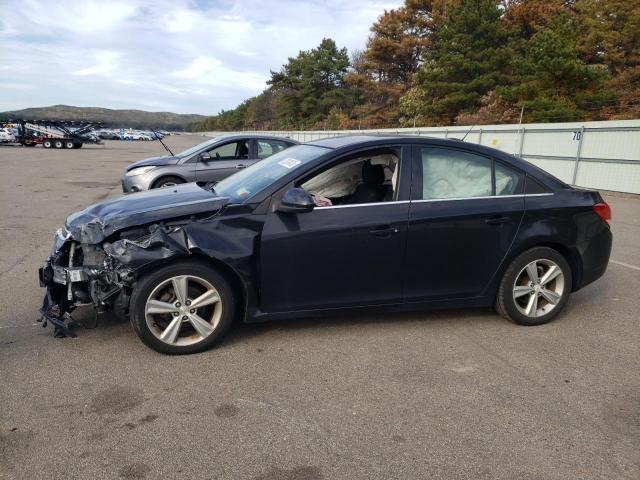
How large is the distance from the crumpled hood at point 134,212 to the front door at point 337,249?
0.60 m

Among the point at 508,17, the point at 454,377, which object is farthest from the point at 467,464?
the point at 508,17

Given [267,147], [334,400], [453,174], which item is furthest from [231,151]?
[334,400]

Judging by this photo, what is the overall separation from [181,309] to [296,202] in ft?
3.70

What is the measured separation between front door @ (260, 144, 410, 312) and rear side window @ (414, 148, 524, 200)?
19 cm

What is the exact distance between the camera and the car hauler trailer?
4169 centimetres

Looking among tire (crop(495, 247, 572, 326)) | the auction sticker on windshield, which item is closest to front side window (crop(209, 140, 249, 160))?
the auction sticker on windshield

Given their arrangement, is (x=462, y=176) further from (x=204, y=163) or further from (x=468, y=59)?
(x=468, y=59)

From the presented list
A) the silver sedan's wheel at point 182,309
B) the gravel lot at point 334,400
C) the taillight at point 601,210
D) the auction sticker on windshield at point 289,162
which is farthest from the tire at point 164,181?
the taillight at point 601,210

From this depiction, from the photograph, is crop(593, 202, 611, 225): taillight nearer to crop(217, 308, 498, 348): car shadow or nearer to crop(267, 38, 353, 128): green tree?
crop(217, 308, 498, 348): car shadow

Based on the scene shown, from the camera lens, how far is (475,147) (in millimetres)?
4449

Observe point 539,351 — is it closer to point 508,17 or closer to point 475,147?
point 475,147

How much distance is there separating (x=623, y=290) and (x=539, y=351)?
7.36 feet

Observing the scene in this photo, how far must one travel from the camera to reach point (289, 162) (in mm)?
4395

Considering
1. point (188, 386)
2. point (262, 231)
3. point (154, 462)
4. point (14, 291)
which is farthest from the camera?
point (14, 291)
